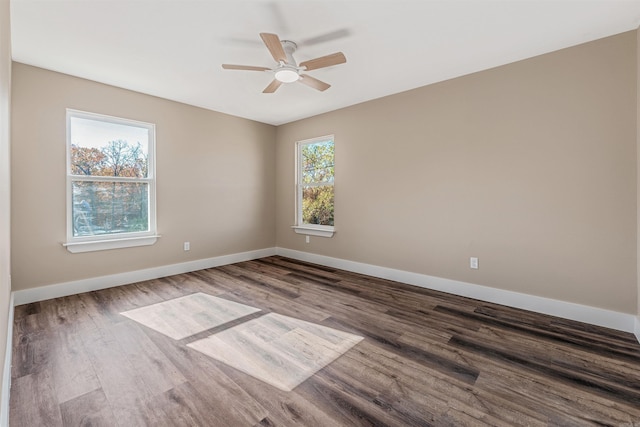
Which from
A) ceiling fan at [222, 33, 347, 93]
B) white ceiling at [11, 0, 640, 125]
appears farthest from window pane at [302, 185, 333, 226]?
ceiling fan at [222, 33, 347, 93]

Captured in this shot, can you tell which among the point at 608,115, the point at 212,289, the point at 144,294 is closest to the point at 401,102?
the point at 608,115

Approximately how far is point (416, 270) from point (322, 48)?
278cm

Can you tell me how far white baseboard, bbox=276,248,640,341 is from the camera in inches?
99.7

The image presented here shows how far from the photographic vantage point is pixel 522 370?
6.37 ft

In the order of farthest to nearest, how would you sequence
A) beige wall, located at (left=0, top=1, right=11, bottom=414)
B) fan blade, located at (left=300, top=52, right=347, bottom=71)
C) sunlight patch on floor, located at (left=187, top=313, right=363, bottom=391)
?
1. fan blade, located at (left=300, top=52, right=347, bottom=71)
2. sunlight patch on floor, located at (left=187, top=313, right=363, bottom=391)
3. beige wall, located at (left=0, top=1, right=11, bottom=414)

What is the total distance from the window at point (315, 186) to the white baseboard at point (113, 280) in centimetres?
129

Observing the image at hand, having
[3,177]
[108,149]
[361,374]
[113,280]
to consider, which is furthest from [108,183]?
[361,374]

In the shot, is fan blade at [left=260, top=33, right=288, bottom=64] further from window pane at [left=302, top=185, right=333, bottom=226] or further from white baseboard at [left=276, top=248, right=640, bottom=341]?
white baseboard at [left=276, top=248, right=640, bottom=341]

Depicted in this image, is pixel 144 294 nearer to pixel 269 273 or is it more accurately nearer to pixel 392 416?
pixel 269 273

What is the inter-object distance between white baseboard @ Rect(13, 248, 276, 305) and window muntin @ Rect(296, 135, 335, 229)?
134 cm

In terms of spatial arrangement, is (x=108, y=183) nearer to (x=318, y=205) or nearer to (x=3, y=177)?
(x=3, y=177)

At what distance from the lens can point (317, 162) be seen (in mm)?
4965

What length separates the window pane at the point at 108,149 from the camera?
3.41 meters

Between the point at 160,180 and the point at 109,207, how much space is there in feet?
2.29
